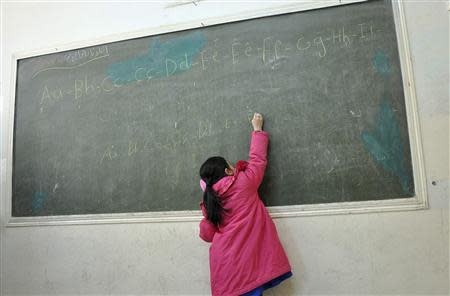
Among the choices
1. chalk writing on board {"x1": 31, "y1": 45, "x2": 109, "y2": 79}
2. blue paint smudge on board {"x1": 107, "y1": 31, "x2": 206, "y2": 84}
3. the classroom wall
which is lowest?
the classroom wall

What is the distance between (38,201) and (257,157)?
1.69 m

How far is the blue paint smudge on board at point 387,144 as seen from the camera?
1.82 meters

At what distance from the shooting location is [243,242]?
1.73 meters

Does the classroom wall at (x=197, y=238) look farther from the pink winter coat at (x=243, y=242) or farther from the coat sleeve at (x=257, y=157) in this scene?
the coat sleeve at (x=257, y=157)

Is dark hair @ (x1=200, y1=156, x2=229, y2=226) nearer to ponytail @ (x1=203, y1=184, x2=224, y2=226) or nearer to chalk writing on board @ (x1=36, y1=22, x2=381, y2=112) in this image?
ponytail @ (x1=203, y1=184, x2=224, y2=226)

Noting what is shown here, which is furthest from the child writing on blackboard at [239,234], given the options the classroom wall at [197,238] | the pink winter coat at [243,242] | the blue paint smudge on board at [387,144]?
the blue paint smudge on board at [387,144]

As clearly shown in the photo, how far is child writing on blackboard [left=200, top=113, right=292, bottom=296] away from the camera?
1.71m

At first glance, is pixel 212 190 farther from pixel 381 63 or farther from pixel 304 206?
pixel 381 63

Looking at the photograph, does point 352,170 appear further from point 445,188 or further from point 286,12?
point 286,12

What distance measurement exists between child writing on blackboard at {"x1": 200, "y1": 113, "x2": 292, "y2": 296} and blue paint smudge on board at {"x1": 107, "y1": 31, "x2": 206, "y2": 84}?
2.57 feet

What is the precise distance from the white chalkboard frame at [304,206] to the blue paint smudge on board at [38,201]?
7 centimetres

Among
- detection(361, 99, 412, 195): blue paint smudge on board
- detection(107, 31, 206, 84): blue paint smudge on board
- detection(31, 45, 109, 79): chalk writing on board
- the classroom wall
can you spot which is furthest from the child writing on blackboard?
detection(31, 45, 109, 79): chalk writing on board

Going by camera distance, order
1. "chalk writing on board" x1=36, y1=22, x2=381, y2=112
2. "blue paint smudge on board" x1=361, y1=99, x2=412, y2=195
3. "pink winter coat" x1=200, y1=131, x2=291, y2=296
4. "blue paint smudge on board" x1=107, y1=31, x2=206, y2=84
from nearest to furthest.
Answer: "pink winter coat" x1=200, y1=131, x2=291, y2=296 < "blue paint smudge on board" x1=361, y1=99, x2=412, y2=195 < "chalk writing on board" x1=36, y1=22, x2=381, y2=112 < "blue paint smudge on board" x1=107, y1=31, x2=206, y2=84

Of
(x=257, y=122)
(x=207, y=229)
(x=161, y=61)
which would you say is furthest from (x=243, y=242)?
(x=161, y=61)
